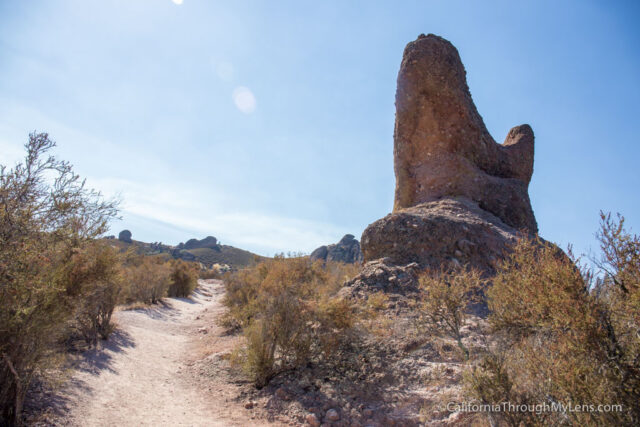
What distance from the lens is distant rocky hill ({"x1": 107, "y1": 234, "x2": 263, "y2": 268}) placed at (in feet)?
227

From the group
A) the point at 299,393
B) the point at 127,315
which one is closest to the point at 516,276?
the point at 299,393

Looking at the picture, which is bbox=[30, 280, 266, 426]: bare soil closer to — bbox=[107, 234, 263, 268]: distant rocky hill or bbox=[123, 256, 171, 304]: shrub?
bbox=[123, 256, 171, 304]: shrub

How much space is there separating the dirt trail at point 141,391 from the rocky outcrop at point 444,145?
365 inches

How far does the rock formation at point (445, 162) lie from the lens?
32.3 feet

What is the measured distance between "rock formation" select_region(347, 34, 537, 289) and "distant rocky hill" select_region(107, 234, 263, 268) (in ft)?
179

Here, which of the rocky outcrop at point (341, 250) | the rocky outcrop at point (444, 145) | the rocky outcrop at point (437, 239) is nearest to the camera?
the rocky outcrop at point (437, 239)

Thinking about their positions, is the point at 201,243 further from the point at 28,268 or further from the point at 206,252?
the point at 28,268

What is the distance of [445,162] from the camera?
1177 cm

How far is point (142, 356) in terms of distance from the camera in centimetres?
798

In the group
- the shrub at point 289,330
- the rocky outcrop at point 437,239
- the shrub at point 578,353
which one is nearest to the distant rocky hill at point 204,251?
the rocky outcrop at point 437,239

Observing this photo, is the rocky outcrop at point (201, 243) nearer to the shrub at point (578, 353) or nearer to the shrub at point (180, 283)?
the shrub at point (180, 283)

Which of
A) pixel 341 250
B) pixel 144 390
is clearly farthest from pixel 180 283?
pixel 341 250

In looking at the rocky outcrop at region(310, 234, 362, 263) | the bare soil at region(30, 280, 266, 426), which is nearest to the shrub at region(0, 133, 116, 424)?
the bare soil at region(30, 280, 266, 426)

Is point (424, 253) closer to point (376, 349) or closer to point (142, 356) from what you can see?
point (376, 349)
